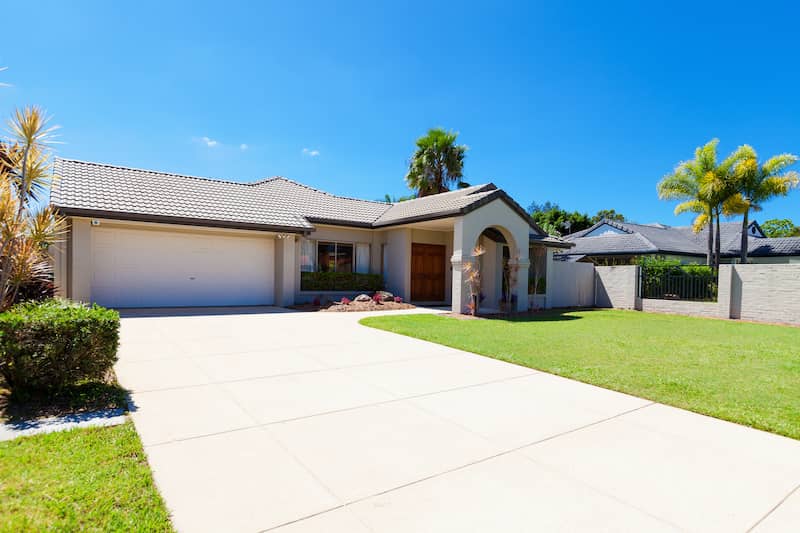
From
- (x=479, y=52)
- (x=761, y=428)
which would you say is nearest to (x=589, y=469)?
(x=761, y=428)

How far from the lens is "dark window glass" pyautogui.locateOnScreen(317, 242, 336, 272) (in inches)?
734

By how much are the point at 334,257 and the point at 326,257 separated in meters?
0.41

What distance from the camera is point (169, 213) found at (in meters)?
14.3

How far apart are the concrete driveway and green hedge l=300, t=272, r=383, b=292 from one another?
35.7 feet

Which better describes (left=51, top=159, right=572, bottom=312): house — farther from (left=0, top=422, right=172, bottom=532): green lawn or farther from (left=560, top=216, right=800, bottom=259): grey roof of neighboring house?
(left=560, top=216, right=800, bottom=259): grey roof of neighboring house

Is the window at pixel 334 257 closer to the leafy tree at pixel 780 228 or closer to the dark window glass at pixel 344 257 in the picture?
the dark window glass at pixel 344 257

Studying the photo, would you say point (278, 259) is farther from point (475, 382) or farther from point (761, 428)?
point (761, 428)

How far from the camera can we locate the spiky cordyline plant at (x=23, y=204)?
5.50m

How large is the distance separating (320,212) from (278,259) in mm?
3121

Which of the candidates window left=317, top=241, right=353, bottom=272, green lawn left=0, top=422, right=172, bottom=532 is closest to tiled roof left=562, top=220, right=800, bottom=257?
window left=317, top=241, right=353, bottom=272

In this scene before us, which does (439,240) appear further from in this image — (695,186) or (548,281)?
(695,186)

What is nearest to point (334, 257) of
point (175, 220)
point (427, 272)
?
point (427, 272)

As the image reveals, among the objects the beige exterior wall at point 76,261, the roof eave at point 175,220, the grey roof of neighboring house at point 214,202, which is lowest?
the beige exterior wall at point 76,261

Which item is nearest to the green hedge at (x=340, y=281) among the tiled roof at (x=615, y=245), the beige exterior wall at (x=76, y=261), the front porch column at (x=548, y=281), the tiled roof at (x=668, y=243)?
the beige exterior wall at (x=76, y=261)
